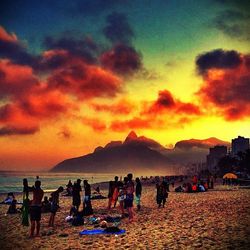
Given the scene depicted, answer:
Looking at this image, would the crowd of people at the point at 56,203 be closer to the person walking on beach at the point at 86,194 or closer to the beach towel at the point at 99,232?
the person walking on beach at the point at 86,194

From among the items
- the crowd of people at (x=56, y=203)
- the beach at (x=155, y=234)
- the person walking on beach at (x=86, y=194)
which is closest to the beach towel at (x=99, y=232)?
the beach at (x=155, y=234)

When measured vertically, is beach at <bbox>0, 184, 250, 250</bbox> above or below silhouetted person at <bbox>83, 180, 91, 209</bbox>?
below

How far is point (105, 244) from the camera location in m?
11.2

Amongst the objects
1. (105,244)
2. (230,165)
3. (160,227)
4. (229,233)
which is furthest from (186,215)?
(230,165)

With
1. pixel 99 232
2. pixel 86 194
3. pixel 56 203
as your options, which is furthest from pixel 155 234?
pixel 86 194

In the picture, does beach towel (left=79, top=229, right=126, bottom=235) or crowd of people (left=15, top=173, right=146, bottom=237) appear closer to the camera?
crowd of people (left=15, top=173, right=146, bottom=237)

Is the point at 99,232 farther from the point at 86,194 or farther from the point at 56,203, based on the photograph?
the point at 86,194

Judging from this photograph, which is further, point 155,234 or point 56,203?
point 56,203

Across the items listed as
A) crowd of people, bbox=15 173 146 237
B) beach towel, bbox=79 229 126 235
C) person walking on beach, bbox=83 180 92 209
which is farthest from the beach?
person walking on beach, bbox=83 180 92 209

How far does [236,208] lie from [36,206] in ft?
41.2

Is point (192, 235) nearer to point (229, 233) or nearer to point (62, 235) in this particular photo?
point (229, 233)

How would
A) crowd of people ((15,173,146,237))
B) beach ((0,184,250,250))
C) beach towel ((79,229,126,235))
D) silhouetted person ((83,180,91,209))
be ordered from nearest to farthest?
beach ((0,184,250,250)) < crowd of people ((15,173,146,237)) < beach towel ((79,229,126,235)) < silhouetted person ((83,180,91,209))

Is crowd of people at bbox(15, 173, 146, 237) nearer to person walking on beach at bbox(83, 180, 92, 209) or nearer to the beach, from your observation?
person walking on beach at bbox(83, 180, 92, 209)

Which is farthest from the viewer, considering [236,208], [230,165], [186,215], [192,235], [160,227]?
[230,165]
